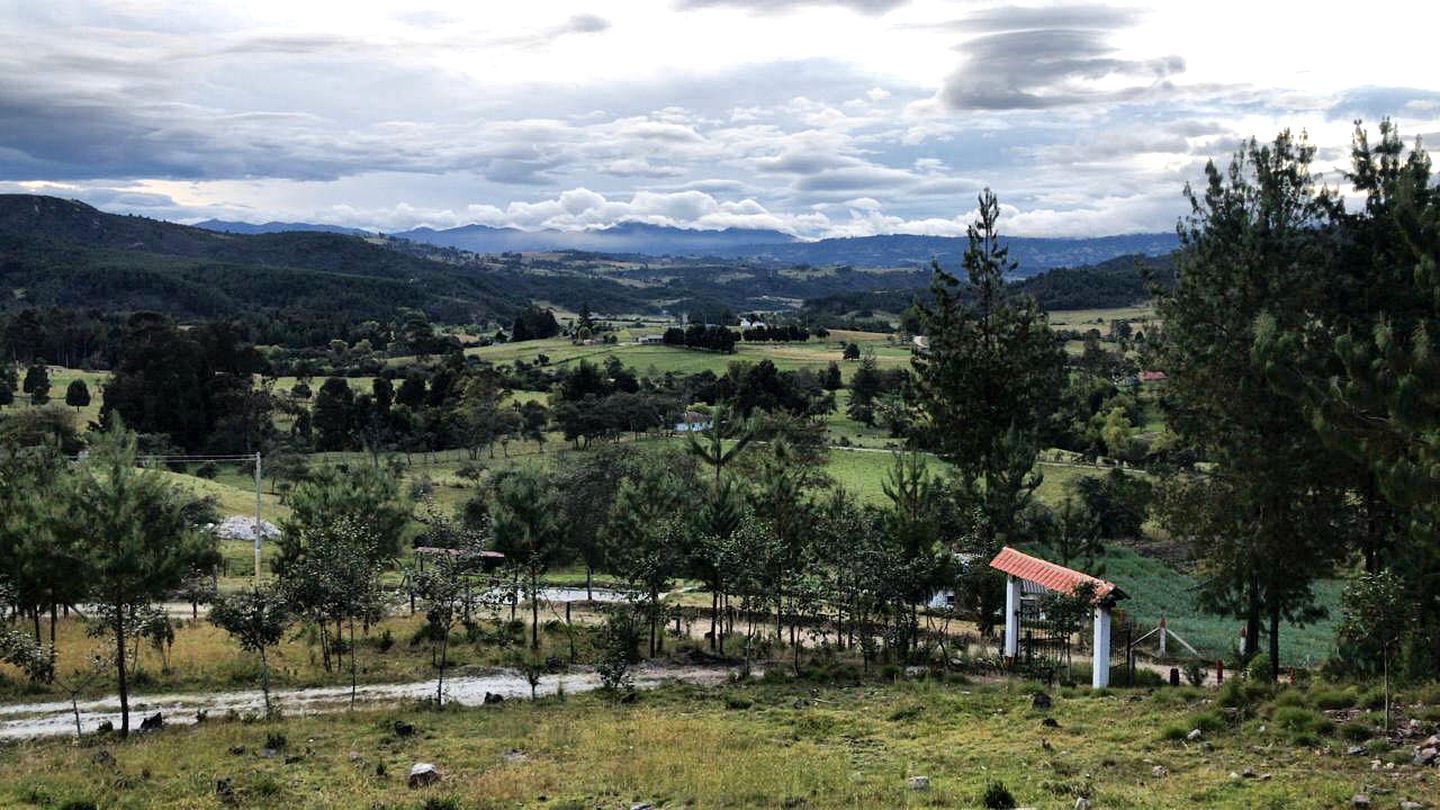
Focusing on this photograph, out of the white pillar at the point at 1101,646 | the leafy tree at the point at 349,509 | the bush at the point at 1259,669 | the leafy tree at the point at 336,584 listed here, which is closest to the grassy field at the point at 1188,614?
the bush at the point at 1259,669

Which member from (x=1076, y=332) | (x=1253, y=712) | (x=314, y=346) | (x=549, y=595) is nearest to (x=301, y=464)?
(x=549, y=595)

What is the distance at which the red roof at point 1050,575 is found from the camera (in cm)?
2220

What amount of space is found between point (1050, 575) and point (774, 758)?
1045cm

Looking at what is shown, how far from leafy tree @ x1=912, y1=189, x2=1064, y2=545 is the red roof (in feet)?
15.9

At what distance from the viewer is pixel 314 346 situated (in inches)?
5945

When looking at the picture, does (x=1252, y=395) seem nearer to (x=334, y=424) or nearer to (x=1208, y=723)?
(x=1208, y=723)

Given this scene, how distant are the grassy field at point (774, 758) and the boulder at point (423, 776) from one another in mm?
165

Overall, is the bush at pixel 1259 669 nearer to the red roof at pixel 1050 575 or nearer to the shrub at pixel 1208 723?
the red roof at pixel 1050 575

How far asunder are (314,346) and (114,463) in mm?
139241

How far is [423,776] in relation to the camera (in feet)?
51.8

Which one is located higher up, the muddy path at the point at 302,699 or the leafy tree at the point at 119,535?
the leafy tree at the point at 119,535

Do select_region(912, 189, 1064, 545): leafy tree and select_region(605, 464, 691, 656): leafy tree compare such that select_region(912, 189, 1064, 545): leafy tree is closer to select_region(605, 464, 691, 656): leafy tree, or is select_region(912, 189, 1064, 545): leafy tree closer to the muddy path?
select_region(605, 464, 691, 656): leafy tree

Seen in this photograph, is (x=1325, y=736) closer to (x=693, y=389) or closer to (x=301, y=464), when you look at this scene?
(x=301, y=464)

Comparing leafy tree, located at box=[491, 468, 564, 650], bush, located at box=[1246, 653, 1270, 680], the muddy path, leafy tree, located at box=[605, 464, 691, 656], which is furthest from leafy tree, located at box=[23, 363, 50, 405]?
bush, located at box=[1246, 653, 1270, 680]
